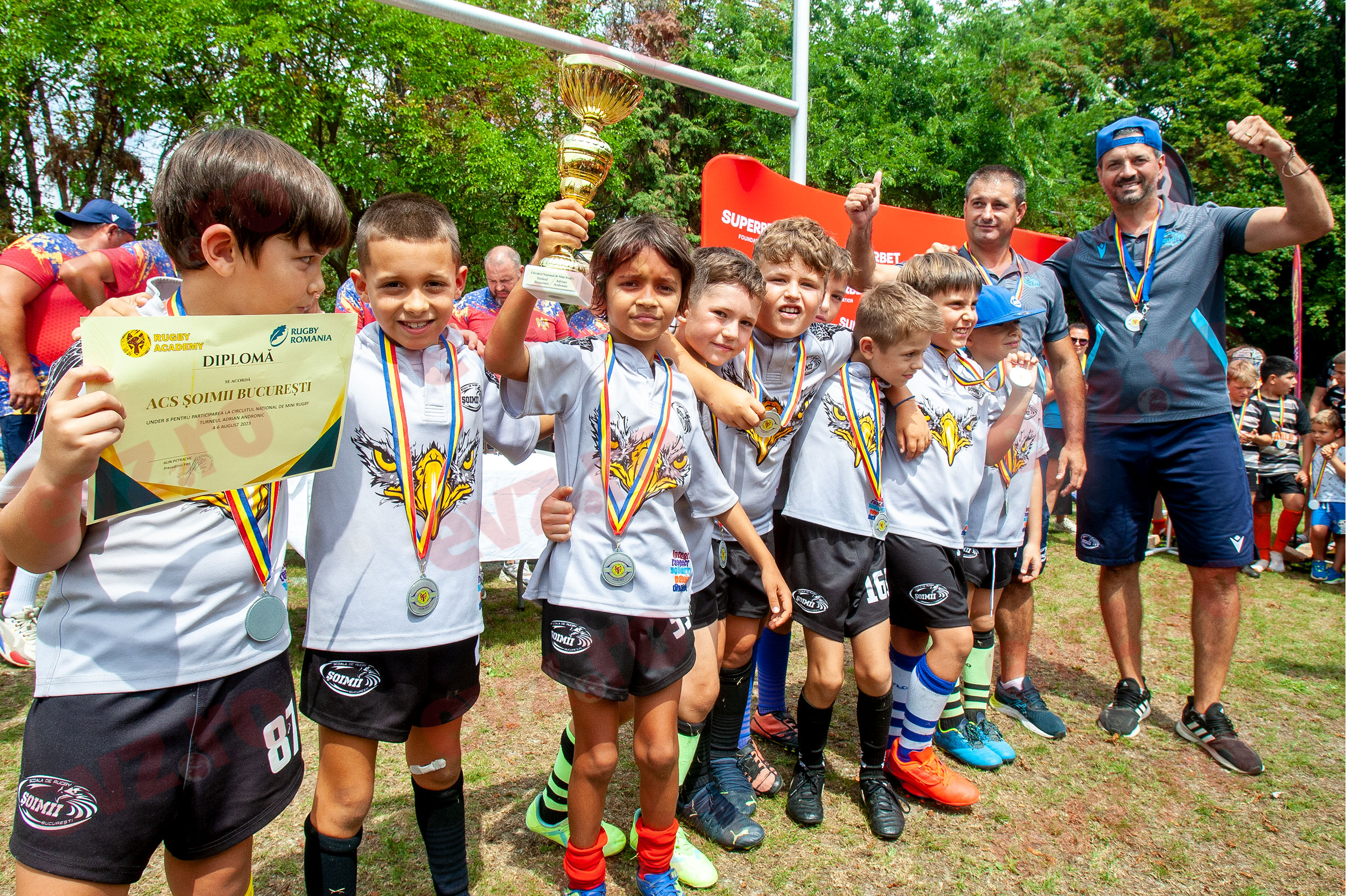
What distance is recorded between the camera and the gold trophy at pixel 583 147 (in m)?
1.81

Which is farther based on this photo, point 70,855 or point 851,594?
point 851,594

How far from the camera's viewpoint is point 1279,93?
22.6m

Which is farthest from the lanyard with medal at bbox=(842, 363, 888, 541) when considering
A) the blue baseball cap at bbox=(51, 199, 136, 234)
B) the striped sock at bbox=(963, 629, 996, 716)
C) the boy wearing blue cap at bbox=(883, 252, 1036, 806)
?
the blue baseball cap at bbox=(51, 199, 136, 234)

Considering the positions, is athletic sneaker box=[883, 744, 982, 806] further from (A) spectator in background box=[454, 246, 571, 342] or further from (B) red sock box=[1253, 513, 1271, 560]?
(B) red sock box=[1253, 513, 1271, 560]

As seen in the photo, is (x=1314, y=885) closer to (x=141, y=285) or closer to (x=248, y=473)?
(x=248, y=473)

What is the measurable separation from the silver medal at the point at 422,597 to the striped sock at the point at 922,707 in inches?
76.8

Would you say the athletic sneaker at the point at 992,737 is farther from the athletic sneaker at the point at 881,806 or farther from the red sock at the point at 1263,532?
the red sock at the point at 1263,532

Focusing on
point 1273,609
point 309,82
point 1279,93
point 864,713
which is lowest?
point 1273,609

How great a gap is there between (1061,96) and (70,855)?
96.2 feet

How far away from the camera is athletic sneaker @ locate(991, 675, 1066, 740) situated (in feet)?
12.0

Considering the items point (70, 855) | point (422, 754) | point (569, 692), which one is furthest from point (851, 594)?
point (70, 855)

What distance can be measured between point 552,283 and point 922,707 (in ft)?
7.32

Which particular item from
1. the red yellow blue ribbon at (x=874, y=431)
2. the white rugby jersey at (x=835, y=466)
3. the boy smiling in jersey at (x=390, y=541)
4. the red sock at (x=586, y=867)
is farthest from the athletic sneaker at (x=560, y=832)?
the red yellow blue ribbon at (x=874, y=431)

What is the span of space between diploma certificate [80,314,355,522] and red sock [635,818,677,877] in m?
1.46
